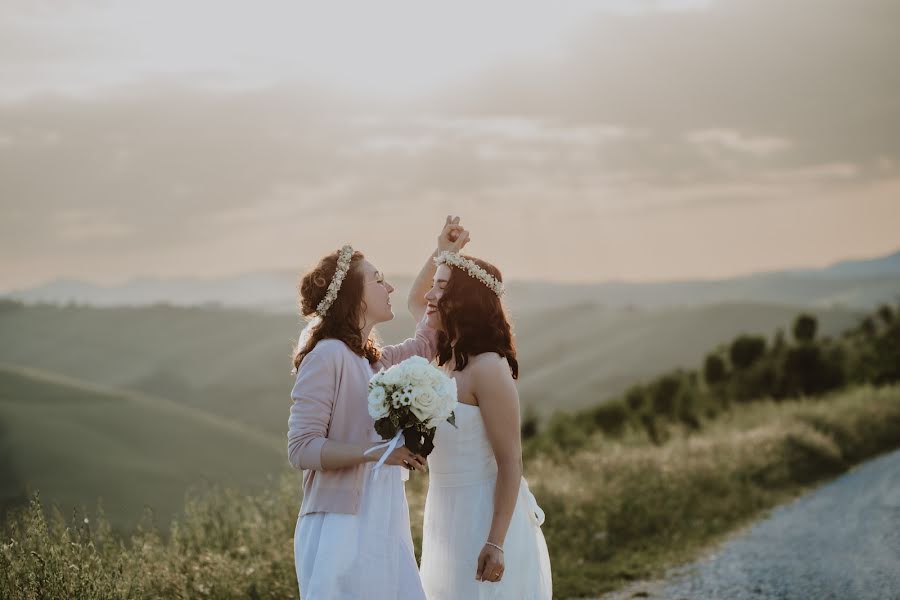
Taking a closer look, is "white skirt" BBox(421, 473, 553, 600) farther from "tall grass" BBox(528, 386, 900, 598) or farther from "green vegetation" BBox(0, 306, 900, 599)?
"tall grass" BBox(528, 386, 900, 598)

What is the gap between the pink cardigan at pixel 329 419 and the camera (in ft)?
12.7

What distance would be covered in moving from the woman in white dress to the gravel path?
13.3ft

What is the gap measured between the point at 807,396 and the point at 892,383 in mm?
2717

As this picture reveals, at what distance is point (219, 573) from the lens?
681cm

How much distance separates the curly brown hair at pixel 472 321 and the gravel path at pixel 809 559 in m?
4.54

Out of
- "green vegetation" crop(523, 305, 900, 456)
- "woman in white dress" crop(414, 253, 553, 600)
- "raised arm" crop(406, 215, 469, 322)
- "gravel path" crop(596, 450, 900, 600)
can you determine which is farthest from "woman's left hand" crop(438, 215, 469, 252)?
"green vegetation" crop(523, 305, 900, 456)

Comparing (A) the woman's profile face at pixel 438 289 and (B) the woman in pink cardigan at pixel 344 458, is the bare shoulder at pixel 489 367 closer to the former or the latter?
(A) the woman's profile face at pixel 438 289

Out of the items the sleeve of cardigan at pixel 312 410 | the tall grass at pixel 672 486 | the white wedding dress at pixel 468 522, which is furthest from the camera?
the tall grass at pixel 672 486

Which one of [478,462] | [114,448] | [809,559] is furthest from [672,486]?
[114,448]

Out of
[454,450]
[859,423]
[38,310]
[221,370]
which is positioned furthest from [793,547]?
[38,310]

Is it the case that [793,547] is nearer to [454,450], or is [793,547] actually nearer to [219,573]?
[219,573]

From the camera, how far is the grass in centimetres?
603

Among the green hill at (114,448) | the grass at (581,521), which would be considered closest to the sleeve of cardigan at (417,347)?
the grass at (581,521)

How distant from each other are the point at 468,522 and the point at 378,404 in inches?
36.2
